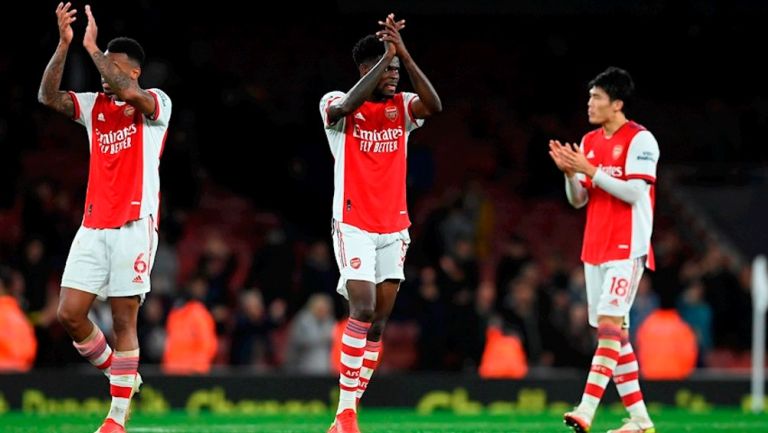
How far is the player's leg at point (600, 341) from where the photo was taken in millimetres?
10141

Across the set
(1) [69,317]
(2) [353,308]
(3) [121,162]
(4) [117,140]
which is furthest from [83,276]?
(2) [353,308]

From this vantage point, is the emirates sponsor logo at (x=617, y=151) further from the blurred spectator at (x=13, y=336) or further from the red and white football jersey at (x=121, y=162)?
the blurred spectator at (x=13, y=336)

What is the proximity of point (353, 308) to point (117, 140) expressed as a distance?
1.90 m

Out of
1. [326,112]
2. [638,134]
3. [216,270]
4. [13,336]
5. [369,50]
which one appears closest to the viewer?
[326,112]

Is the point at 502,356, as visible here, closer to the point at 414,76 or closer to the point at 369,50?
the point at 369,50

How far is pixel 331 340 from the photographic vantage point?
63.1ft

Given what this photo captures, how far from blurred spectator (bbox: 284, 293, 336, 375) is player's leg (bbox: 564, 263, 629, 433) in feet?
28.8

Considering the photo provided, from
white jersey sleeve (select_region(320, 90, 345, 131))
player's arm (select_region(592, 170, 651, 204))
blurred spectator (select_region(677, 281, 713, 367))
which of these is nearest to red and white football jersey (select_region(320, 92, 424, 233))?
white jersey sleeve (select_region(320, 90, 345, 131))

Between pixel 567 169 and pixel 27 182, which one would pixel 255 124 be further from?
pixel 567 169

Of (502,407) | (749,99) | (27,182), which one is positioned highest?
(749,99)

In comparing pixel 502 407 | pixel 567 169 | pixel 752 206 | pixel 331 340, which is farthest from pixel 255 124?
pixel 567 169

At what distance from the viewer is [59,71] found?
Answer: 384 inches

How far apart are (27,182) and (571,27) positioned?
9.33 meters

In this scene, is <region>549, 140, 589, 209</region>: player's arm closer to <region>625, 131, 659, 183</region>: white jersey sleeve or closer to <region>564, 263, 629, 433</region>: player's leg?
<region>625, 131, 659, 183</region>: white jersey sleeve
